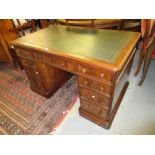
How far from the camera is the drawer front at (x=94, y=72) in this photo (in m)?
0.94

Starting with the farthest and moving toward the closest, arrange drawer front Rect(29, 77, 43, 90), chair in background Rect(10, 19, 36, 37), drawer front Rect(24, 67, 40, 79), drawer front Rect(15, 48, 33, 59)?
chair in background Rect(10, 19, 36, 37)
drawer front Rect(29, 77, 43, 90)
drawer front Rect(24, 67, 40, 79)
drawer front Rect(15, 48, 33, 59)

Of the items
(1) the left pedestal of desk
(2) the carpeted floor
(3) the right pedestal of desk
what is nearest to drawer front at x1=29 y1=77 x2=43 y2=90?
(1) the left pedestal of desk

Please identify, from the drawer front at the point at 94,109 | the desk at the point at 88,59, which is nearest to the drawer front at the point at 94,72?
the desk at the point at 88,59

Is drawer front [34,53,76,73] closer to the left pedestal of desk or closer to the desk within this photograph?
the desk

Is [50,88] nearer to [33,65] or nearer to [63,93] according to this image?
[63,93]

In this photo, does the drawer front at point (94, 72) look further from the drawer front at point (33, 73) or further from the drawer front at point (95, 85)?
the drawer front at point (33, 73)

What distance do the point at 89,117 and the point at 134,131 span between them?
1.50 ft

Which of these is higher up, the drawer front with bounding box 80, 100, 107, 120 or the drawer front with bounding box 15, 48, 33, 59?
the drawer front with bounding box 15, 48, 33, 59

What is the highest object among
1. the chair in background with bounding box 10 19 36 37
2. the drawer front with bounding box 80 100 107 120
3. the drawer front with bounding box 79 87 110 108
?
the chair in background with bounding box 10 19 36 37

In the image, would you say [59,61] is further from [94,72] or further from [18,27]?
[18,27]

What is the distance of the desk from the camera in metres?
0.97

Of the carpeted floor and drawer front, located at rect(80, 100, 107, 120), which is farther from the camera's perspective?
the carpeted floor

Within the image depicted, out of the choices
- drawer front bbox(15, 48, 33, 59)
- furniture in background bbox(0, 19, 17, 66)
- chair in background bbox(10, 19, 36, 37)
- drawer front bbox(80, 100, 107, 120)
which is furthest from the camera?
chair in background bbox(10, 19, 36, 37)

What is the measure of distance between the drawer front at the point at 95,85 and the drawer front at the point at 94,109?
0.76ft
